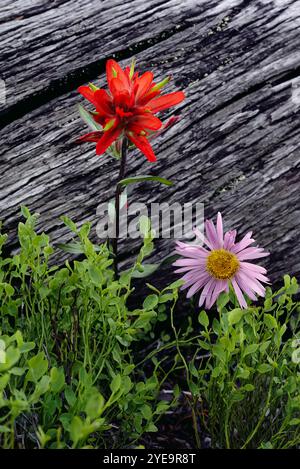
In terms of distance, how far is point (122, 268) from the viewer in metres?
2.01

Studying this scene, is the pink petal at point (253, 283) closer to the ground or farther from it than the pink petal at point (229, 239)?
closer to the ground

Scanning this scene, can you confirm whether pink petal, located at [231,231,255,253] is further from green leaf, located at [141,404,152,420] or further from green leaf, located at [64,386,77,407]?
green leaf, located at [64,386,77,407]

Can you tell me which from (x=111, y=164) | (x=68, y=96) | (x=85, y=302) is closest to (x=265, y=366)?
(x=85, y=302)

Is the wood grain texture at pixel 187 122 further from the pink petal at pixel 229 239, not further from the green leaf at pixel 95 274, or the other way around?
the green leaf at pixel 95 274

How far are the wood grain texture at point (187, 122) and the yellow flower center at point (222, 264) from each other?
0.29m

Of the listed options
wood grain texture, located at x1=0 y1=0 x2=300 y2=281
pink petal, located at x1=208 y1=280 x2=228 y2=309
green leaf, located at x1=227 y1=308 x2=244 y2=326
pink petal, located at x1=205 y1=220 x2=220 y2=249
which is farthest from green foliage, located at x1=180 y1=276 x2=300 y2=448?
wood grain texture, located at x1=0 y1=0 x2=300 y2=281

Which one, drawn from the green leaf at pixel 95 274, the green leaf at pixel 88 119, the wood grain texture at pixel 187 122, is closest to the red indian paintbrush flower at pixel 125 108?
the green leaf at pixel 88 119

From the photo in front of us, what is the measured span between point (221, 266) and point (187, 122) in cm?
54

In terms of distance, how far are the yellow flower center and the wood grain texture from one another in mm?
288

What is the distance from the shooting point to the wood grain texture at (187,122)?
2.00 meters

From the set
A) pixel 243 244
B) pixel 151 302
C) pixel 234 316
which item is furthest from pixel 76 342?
pixel 243 244

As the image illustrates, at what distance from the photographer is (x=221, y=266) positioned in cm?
174

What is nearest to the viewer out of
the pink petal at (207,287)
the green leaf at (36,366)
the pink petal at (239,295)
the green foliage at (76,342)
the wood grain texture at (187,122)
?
the green leaf at (36,366)

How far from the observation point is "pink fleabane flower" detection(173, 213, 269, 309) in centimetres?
171
